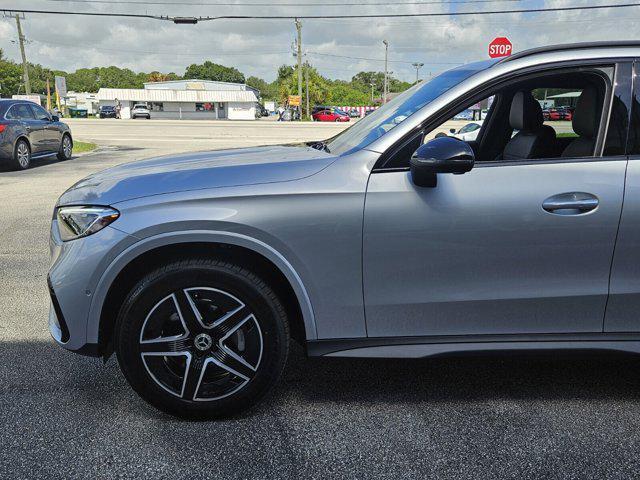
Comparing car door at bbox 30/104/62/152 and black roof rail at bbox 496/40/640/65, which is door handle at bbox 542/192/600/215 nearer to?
black roof rail at bbox 496/40/640/65

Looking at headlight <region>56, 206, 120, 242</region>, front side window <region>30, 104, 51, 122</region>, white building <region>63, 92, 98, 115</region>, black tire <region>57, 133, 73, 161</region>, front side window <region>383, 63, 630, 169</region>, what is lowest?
black tire <region>57, 133, 73, 161</region>

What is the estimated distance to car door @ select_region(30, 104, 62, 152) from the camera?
1453 centimetres

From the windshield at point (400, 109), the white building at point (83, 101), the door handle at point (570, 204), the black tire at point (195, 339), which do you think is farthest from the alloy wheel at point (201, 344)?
the white building at point (83, 101)

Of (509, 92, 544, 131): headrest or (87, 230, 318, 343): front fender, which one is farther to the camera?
(509, 92, 544, 131): headrest

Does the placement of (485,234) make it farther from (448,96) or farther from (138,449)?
(138,449)

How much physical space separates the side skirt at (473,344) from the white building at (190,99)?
76.5 m

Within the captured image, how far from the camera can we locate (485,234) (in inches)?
103

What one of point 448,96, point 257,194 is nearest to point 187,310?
point 257,194

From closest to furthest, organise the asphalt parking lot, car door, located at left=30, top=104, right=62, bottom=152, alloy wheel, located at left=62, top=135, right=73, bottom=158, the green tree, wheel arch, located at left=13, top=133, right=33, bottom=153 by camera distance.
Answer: the asphalt parking lot < wheel arch, located at left=13, top=133, right=33, bottom=153 < car door, located at left=30, top=104, right=62, bottom=152 < alloy wheel, located at left=62, top=135, right=73, bottom=158 < the green tree

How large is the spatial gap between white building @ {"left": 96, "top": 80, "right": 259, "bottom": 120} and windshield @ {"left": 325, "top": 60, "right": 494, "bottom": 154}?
248 feet

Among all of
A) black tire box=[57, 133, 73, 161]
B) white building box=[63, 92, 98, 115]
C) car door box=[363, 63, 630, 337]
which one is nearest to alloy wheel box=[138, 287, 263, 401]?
car door box=[363, 63, 630, 337]

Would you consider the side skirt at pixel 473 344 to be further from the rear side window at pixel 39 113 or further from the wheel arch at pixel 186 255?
the rear side window at pixel 39 113

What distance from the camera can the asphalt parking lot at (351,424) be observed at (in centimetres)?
250

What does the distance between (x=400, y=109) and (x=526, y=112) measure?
2.60ft
